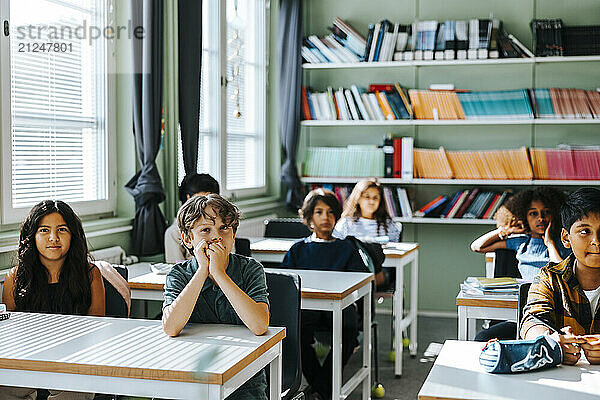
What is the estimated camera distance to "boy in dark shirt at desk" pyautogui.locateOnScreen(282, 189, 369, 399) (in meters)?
3.22

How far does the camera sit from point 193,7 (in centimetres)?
435

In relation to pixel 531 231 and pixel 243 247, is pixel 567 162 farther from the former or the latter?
pixel 243 247

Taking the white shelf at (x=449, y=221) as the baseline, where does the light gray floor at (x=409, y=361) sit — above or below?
below

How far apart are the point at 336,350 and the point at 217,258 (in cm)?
94

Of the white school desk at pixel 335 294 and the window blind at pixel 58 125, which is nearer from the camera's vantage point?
the white school desk at pixel 335 294

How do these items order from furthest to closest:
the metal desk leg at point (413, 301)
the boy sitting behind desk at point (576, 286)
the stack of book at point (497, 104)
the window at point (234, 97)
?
the stack of book at point (497, 104), the window at point (234, 97), the metal desk leg at point (413, 301), the boy sitting behind desk at point (576, 286)

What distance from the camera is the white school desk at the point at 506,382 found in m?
1.56

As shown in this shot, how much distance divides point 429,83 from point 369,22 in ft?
2.34

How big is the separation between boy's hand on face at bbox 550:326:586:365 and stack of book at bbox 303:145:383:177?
3.93 meters

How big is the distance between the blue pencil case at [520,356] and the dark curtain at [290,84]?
13.8 ft

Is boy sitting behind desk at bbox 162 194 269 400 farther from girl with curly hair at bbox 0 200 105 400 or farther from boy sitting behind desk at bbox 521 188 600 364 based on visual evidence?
boy sitting behind desk at bbox 521 188 600 364

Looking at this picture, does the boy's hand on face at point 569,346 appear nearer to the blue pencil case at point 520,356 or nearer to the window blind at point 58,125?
the blue pencil case at point 520,356

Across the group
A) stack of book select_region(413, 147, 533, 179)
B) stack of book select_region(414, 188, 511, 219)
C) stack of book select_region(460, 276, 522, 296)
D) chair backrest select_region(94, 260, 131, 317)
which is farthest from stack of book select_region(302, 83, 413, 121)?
chair backrest select_region(94, 260, 131, 317)

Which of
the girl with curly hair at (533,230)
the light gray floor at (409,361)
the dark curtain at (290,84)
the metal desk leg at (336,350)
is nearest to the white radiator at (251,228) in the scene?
the dark curtain at (290,84)
